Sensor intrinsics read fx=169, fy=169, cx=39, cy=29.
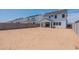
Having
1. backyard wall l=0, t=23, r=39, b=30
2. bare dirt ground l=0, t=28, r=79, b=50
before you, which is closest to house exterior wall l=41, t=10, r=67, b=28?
bare dirt ground l=0, t=28, r=79, b=50

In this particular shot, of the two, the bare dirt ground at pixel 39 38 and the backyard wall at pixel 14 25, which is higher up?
the backyard wall at pixel 14 25

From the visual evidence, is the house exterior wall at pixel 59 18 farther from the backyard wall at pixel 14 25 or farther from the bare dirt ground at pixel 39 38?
the backyard wall at pixel 14 25

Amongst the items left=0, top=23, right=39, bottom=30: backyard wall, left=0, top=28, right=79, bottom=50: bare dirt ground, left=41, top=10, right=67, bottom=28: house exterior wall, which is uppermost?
left=41, top=10, right=67, bottom=28: house exterior wall

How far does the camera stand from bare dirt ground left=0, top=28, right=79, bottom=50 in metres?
2.09

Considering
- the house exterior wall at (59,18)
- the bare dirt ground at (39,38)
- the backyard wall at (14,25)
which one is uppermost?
the house exterior wall at (59,18)

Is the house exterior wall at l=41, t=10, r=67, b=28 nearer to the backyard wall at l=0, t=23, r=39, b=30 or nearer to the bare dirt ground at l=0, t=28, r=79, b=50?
the bare dirt ground at l=0, t=28, r=79, b=50

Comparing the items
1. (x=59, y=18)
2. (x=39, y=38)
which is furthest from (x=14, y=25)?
(x=59, y=18)

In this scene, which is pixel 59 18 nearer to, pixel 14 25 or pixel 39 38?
pixel 39 38

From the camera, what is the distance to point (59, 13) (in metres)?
2.11

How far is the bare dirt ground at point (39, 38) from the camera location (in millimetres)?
2092

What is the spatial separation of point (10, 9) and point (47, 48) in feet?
2.18

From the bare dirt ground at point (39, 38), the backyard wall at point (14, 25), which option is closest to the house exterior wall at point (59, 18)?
the bare dirt ground at point (39, 38)

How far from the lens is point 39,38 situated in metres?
2.10
